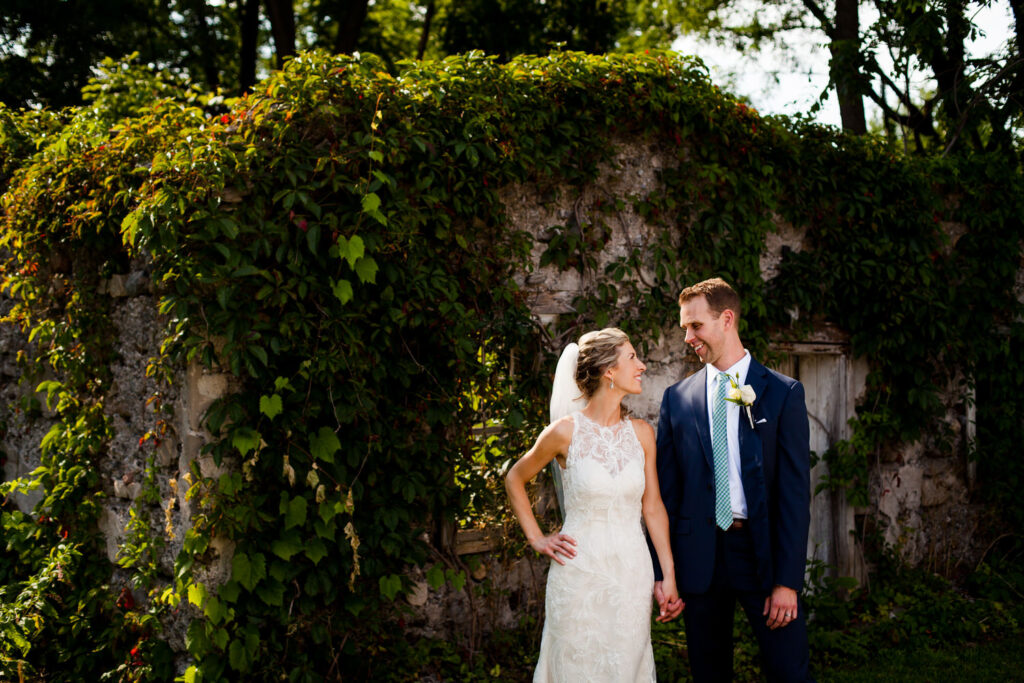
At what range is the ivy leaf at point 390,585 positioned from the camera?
4.52 meters

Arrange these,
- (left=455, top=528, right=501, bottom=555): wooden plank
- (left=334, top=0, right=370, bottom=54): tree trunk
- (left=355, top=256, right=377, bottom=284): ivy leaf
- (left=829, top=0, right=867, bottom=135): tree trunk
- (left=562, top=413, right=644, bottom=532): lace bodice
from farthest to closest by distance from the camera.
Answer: (left=334, top=0, right=370, bottom=54): tree trunk < (left=829, top=0, right=867, bottom=135): tree trunk < (left=455, top=528, right=501, bottom=555): wooden plank < (left=355, top=256, right=377, bottom=284): ivy leaf < (left=562, top=413, right=644, bottom=532): lace bodice

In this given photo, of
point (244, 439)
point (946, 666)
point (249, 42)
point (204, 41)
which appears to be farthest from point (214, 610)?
point (204, 41)

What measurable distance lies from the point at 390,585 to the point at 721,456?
6.36ft

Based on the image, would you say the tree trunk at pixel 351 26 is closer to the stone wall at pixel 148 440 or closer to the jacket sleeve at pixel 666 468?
the stone wall at pixel 148 440

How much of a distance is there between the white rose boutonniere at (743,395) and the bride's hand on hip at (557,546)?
0.86m

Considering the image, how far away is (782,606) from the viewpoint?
132 inches

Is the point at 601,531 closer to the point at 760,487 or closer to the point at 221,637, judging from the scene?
the point at 760,487

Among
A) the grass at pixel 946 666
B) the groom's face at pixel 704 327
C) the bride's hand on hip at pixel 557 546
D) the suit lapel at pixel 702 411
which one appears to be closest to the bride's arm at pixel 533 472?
the bride's hand on hip at pixel 557 546

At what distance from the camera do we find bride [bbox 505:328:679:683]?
348cm

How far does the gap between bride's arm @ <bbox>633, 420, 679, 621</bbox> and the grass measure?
2.22 m

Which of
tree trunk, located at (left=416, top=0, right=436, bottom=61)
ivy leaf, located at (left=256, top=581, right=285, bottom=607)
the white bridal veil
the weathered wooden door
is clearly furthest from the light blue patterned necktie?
tree trunk, located at (left=416, top=0, right=436, bottom=61)

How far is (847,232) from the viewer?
6.55 meters

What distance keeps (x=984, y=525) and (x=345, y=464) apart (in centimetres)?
563

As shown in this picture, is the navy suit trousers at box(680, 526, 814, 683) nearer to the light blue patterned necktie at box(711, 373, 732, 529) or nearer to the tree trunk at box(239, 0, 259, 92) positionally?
the light blue patterned necktie at box(711, 373, 732, 529)
